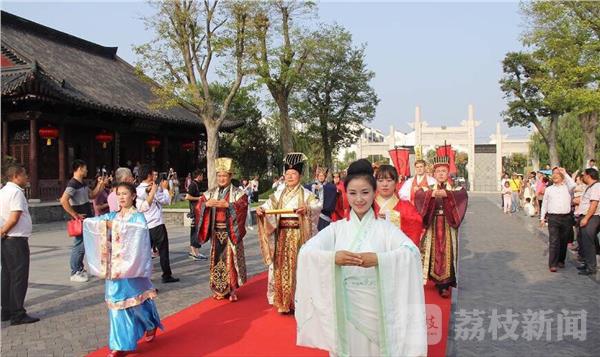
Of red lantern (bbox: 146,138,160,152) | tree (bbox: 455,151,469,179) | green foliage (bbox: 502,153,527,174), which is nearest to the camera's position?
red lantern (bbox: 146,138,160,152)

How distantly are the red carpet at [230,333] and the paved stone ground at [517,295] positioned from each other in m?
0.37

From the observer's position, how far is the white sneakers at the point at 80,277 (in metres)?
7.56

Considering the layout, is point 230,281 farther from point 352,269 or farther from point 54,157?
point 54,157

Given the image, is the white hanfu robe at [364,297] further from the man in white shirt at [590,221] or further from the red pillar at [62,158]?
the red pillar at [62,158]

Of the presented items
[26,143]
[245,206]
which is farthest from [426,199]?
[26,143]

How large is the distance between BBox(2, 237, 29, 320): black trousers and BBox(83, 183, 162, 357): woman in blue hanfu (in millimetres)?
1581

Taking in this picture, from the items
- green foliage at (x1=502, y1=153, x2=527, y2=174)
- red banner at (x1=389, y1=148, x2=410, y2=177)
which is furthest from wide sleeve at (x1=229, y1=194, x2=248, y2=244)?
green foliage at (x1=502, y1=153, x2=527, y2=174)

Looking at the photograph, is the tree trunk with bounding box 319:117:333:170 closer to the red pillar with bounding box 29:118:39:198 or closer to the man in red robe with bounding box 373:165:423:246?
the red pillar with bounding box 29:118:39:198

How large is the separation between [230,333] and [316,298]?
7.59 feet

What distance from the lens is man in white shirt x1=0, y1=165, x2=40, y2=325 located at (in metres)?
5.44

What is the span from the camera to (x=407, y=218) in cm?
523

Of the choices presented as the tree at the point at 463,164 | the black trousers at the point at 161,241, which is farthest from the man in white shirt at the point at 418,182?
the tree at the point at 463,164

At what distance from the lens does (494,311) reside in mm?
5863

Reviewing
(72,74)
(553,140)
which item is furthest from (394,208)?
(553,140)
